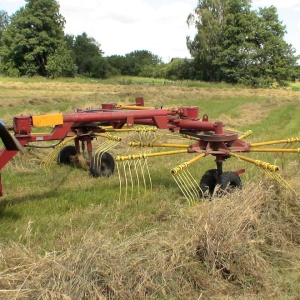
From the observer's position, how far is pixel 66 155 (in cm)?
823

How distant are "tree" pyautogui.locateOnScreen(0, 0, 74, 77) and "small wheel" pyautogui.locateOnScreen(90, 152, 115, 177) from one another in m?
55.1

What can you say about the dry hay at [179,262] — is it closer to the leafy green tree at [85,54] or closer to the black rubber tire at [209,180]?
the black rubber tire at [209,180]

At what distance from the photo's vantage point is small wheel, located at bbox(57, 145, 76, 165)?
8172 mm

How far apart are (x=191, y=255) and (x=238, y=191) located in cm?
134

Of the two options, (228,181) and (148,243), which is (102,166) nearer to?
(228,181)

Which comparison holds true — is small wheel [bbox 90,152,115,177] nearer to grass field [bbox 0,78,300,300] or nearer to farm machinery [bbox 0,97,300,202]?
grass field [bbox 0,78,300,300]

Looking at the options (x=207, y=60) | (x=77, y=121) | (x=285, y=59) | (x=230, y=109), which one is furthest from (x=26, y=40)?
(x=77, y=121)

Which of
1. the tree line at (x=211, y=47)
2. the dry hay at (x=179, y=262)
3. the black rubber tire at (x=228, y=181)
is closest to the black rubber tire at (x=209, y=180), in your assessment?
the black rubber tire at (x=228, y=181)

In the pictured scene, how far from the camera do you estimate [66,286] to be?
117 inches

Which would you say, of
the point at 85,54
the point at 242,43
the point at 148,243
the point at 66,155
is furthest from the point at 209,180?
the point at 85,54

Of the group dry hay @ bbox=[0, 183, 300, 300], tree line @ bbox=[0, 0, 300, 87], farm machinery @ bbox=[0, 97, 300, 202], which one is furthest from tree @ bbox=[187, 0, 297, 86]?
dry hay @ bbox=[0, 183, 300, 300]

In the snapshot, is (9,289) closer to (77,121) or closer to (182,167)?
(182,167)

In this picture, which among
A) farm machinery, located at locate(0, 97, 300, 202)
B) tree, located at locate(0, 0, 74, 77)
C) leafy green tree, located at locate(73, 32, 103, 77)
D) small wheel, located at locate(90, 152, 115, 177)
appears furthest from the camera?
leafy green tree, located at locate(73, 32, 103, 77)

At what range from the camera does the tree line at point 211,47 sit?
5291 centimetres
